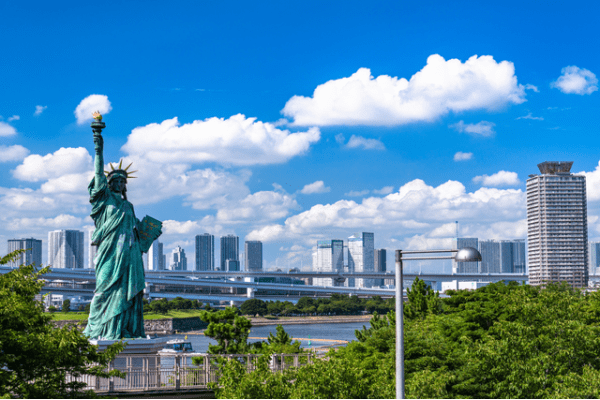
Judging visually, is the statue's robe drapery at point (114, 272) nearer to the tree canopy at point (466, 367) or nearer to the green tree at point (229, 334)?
the green tree at point (229, 334)

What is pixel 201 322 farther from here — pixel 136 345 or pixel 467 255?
pixel 467 255

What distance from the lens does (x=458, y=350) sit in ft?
72.9

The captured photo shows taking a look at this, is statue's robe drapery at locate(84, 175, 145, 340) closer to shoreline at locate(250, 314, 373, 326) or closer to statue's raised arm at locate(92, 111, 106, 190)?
statue's raised arm at locate(92, 111, 106, 190)

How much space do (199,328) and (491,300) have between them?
96.6m

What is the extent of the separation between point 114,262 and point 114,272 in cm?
47

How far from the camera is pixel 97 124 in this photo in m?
29.6

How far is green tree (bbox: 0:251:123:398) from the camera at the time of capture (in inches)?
556

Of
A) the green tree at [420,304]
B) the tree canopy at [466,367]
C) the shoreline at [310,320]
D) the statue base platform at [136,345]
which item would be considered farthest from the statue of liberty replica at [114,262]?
the shoreline at [310,320]

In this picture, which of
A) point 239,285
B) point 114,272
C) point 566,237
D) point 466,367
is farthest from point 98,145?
point 566,237

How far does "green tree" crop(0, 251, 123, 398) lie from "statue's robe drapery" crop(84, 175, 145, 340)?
49.0 feet

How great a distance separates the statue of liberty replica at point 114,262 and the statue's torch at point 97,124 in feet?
0.17

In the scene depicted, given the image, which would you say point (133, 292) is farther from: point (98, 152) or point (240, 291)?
point (240, 291)

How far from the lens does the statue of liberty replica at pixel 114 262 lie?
3025 cm

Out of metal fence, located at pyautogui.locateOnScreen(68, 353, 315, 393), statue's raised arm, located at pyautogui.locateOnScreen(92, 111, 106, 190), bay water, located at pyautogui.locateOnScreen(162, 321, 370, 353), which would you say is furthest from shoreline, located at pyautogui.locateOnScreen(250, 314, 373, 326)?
metal fence, located at pyautogui.locateOnScreen(68, 353, 315, 393)
